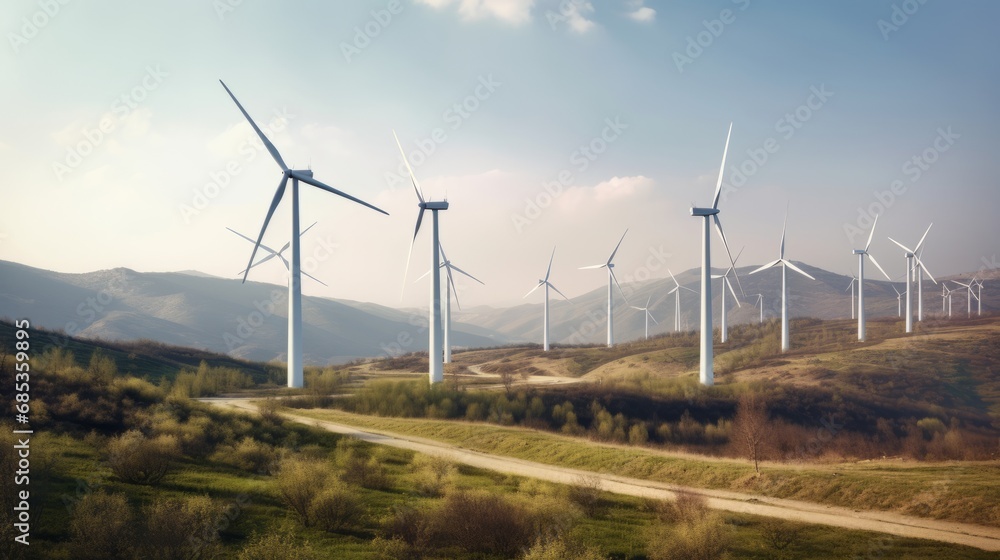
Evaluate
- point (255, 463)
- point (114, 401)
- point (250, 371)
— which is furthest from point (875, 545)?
point (250, 371)

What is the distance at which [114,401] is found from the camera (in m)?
39.5

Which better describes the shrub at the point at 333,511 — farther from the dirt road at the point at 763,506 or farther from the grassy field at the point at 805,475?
the grassy field at the point at 805,475

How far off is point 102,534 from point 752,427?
36.9 meters

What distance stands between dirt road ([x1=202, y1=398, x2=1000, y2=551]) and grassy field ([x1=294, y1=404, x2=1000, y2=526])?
105cm

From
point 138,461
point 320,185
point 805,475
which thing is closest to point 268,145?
point 320,185

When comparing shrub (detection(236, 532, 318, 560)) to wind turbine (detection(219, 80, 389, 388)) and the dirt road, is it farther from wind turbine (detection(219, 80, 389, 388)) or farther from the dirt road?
wind turbine (detection(219, 80, 389, 388))

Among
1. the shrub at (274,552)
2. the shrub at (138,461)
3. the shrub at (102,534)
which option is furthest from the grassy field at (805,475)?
the shrub at (102,534)

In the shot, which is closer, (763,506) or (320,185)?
(763,506)

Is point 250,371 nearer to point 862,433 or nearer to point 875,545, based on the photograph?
point 862,433

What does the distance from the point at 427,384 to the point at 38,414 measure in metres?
37.9

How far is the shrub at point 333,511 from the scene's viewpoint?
24.7 meters

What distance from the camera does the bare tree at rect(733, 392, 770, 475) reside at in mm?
39656

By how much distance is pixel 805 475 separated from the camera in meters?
33.2

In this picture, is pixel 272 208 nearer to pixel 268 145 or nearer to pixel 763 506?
pixel 268 145
